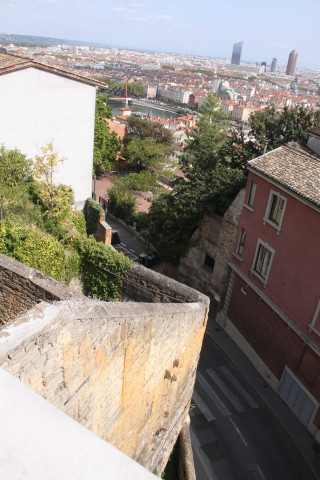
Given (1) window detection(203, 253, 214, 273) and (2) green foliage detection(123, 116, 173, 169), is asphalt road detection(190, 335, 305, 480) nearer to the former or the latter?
(1) window detection(203, 253, 214, 273)

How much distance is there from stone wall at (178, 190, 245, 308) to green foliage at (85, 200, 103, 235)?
6114mm

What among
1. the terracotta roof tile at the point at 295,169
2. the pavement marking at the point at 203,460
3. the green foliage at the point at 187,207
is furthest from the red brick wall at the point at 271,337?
the terracotta roof tile at the point at 295,169

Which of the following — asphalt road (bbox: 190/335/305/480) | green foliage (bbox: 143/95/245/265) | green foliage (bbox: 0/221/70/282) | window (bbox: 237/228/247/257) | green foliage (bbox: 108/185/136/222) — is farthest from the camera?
green foliage (bbox: 108/185/136/222)

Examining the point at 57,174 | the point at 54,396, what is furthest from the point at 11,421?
the point at 57,174

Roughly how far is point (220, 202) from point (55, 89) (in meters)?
10.4

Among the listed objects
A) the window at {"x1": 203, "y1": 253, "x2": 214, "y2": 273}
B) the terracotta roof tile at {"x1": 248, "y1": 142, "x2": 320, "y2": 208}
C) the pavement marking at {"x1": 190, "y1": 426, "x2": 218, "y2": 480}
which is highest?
the terracotta roof tile at {"x1": 248, "y1": 142, "x2": 320, "y2": 208}

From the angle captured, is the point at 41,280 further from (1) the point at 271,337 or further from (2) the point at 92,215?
(2) the point at 92,215

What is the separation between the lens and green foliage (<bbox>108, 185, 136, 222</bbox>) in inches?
1280

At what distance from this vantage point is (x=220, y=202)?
21.6 metres

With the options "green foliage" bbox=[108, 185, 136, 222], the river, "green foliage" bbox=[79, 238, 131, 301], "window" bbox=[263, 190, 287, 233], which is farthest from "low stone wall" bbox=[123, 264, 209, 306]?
the river

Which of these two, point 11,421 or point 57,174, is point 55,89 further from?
point 11,421

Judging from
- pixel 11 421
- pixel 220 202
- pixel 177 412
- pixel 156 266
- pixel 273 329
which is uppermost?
pixel 11 421

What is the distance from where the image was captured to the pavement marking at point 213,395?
52.2 ft

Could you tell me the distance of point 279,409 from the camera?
1636 centimetres
